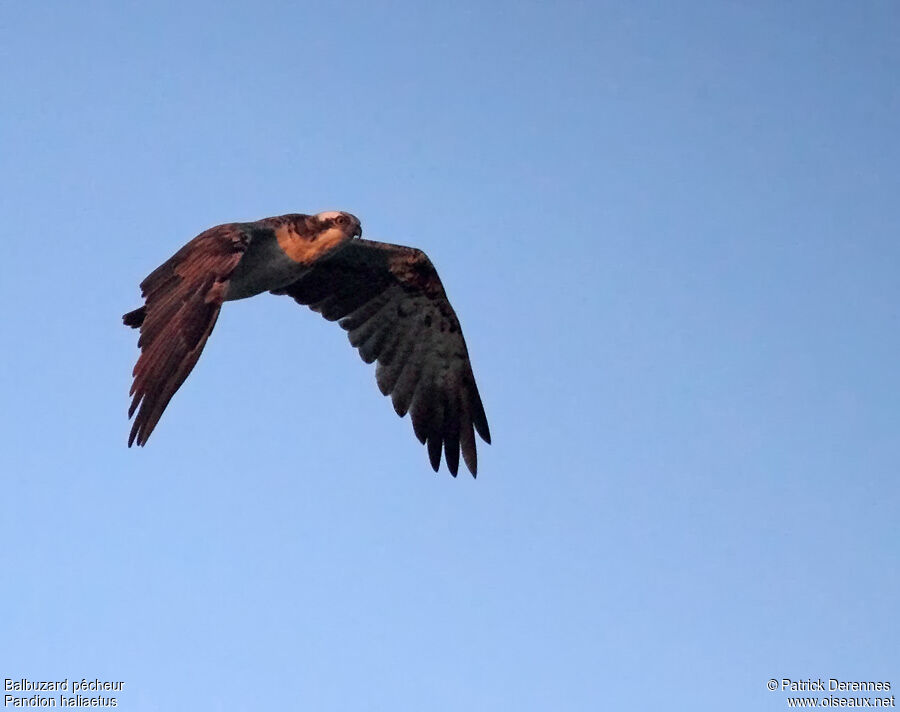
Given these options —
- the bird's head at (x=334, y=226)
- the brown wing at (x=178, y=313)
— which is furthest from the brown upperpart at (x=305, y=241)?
the brown wing at (x=178, y=313)

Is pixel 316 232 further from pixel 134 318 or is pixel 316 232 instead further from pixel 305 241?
pixel 134 318

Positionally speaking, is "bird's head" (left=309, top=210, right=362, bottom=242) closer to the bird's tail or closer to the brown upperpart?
the brown upperpart

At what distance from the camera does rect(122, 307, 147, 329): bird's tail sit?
13.3 m

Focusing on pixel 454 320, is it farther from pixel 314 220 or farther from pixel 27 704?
pixel 27 704

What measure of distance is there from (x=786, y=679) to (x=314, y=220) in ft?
20.5

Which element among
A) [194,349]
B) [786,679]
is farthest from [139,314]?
[786,679]

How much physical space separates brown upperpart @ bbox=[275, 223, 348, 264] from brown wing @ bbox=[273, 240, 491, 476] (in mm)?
1463

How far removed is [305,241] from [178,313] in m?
2.27

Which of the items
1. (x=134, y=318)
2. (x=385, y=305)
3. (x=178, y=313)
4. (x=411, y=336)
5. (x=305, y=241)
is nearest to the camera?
(x=178, y=313)

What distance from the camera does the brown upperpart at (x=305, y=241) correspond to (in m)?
13.6

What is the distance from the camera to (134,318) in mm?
13391

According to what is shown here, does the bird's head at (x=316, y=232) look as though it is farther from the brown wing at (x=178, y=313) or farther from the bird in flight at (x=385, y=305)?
the brown wing at (x=178, y=313)

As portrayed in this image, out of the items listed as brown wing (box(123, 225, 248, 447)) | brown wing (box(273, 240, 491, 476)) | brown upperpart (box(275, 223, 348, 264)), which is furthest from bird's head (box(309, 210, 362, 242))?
brown wing (box(273, 240, 491, 476))

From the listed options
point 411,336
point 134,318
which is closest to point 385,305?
point 411,336
